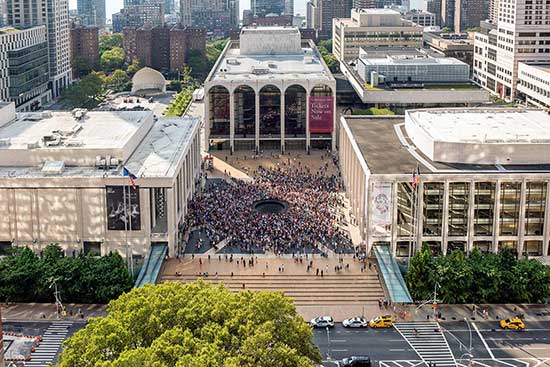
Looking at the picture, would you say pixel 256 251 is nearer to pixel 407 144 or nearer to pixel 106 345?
pixel 407 144

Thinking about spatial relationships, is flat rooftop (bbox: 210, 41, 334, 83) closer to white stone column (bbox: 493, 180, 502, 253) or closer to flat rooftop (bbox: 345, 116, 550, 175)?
flat rooftop (bbox: 345, 116, 550, 175)

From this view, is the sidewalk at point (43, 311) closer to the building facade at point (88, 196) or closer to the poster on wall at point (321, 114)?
the building facade at point (88, 196)

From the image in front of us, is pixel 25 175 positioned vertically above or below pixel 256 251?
above

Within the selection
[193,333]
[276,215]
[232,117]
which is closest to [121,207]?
[276,215]

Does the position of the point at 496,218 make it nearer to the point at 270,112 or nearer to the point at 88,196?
the point at 88,196

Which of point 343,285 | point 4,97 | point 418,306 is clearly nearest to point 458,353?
point 418,306

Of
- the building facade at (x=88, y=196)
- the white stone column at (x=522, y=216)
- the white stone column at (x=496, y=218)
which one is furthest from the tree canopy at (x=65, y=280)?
the white stone column at (x=522, y=216)
